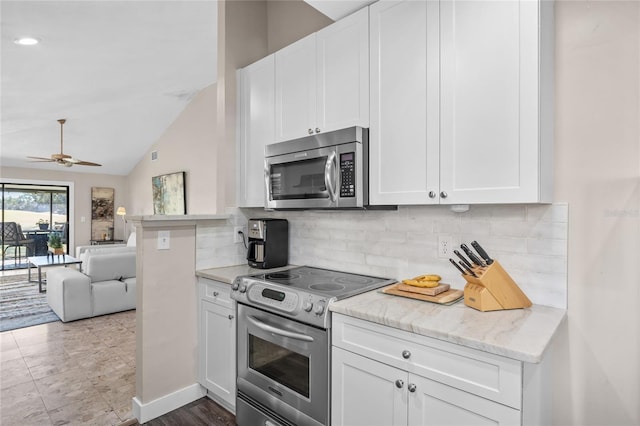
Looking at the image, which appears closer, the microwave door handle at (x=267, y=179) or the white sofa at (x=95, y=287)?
the microwave door handle at (x=267, y=179)

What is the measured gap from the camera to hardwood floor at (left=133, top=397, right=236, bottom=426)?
2246 millimetres

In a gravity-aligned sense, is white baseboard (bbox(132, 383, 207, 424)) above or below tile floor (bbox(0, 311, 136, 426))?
above

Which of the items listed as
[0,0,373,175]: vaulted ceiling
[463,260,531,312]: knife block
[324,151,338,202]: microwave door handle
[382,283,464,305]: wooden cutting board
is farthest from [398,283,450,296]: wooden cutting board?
[0,0,373,175]: vaulted ceiling

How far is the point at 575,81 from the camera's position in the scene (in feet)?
4.99

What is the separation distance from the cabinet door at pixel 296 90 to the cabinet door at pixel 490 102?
87 centimetres

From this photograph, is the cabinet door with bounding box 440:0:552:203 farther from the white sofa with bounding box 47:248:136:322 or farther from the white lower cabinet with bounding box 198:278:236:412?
the white sofa with bounding box 47:248:136:322

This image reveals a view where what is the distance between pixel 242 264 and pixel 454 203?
1776mm

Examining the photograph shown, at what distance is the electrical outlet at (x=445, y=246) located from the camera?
1.87 meters

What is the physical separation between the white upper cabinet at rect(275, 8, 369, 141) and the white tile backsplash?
629mm

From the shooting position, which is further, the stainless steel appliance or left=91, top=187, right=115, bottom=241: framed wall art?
left=91, top=187, right=115, bottom=241: framed wall art

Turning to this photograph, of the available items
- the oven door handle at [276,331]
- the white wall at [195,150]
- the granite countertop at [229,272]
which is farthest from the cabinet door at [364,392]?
the white wall at [195,150]

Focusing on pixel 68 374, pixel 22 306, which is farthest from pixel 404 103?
pixel 22 306

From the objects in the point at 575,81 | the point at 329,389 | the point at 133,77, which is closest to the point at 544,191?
the point at 575,81

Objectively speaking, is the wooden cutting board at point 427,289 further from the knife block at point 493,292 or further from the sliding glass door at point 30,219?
the sliding glass door at point 30,219
